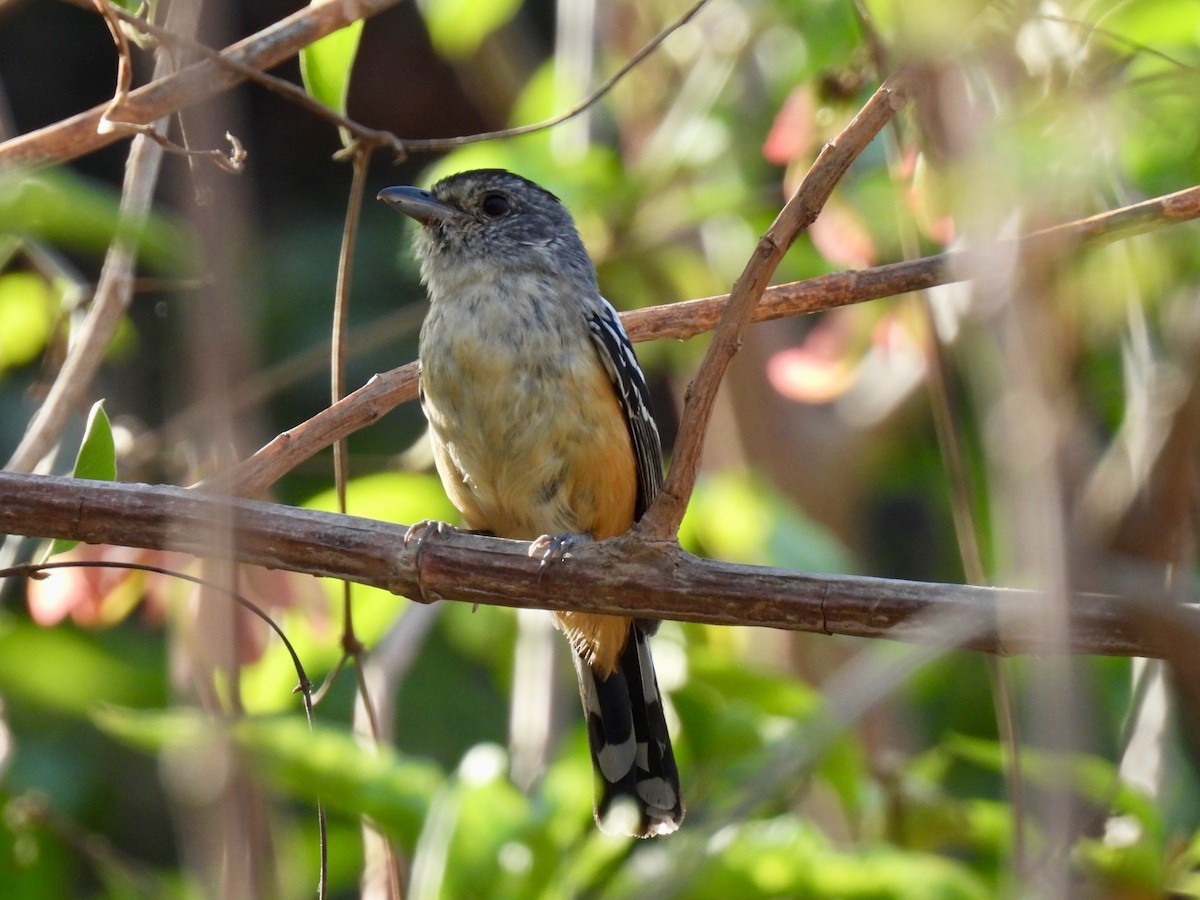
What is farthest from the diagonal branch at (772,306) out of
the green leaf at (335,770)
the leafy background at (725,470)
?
the green leaf at (335,770)

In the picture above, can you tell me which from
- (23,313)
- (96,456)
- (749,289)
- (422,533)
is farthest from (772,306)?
(23,313)

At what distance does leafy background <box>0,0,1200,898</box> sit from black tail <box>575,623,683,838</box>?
0.23 ft

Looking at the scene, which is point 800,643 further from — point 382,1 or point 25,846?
point 382,1

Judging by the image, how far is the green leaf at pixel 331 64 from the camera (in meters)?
3.10

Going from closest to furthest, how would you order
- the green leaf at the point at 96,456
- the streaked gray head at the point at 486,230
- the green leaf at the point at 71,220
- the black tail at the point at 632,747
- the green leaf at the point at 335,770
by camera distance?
1. the green leaf at the point at 71,220
2. the green leaf at the point at 96,456
3. the green leaf at the point at 335,770
4. the black tail at the point at 632,747
5. the streaked gray head at the point at 486,230

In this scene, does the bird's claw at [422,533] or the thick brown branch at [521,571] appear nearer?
the thick brown branch at [521,571]

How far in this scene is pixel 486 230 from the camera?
4242mm

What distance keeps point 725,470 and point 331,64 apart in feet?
10.8

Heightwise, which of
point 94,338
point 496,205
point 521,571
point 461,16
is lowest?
point 521,571

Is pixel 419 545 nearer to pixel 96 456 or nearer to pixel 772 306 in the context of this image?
pixel 96 456

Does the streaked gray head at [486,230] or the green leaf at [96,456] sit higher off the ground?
the streaked gray head at [486,230]

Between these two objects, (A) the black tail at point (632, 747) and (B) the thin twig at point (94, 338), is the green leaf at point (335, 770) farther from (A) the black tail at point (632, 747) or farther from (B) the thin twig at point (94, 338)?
(B) the thin twig at point (94, 338)

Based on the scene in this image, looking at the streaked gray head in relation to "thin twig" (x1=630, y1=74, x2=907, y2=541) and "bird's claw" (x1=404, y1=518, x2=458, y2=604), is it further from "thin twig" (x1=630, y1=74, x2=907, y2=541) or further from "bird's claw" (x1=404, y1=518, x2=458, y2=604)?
"thin twig" (x1=630, y1=74, x2=907, y2=541)

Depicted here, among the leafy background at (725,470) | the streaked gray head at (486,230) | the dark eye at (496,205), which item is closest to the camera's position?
the leafy background at (725,470)
